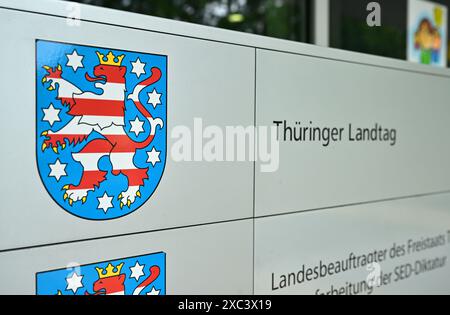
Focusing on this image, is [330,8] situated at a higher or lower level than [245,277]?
higher

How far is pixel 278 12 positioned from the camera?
2.85 metres

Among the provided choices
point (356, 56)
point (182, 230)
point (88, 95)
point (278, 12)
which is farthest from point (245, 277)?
point (278, 12)

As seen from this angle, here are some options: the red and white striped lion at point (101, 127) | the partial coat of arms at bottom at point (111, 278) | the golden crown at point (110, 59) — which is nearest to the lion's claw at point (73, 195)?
the red and white striped lion at point (101, 127)

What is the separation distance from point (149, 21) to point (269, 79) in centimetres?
47

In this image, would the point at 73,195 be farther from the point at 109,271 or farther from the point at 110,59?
the point at 110,59

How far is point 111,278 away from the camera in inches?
55.4

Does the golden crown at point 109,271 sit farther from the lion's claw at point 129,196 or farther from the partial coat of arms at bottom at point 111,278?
the lion's claw at point 129,196

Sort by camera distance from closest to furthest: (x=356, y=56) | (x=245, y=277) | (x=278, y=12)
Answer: (x=245, y=277)
(x=356, y=56)
(x=278, y=12)

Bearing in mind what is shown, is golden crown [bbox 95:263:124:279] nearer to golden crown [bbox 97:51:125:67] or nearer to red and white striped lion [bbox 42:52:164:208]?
red and white striped lion [bbox 42:52:164:208]

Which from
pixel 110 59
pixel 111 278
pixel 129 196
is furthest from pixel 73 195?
pixel 110 59

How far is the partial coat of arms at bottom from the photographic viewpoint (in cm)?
133

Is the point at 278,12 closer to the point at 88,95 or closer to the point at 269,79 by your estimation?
the point at 269,79

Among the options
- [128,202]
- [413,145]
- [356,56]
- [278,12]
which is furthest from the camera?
[278,12]
